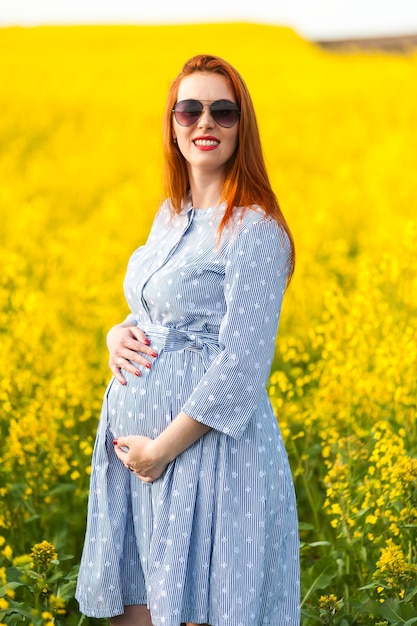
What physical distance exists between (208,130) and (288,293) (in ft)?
8.83


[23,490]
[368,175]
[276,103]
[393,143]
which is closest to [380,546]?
[23,490]

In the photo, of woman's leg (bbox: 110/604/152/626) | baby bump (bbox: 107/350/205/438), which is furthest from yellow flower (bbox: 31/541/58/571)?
baby bump (bbox: 107/350/205/438)

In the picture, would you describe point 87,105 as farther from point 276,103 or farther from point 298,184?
point 298,184

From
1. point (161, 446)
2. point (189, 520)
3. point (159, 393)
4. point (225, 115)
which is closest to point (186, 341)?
point (159, 393)

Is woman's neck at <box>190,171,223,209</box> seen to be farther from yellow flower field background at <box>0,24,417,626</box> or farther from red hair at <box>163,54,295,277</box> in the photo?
yellow flower field background at <box>0,24,417,626</box>

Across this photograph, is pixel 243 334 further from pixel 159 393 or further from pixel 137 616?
pixel 137 616

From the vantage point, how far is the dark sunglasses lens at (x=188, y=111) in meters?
1.94

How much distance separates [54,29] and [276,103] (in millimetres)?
6098

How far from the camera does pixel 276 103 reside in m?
10.7

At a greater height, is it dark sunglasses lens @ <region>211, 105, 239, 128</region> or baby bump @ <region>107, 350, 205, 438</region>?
dark sunglasses lens @ <region>211, 105, 239, 128</region>

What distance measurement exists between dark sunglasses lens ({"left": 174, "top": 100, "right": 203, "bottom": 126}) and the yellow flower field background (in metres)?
0.97

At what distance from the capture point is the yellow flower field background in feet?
8.14

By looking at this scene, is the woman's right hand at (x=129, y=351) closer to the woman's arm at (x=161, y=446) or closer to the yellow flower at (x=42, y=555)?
the woman's arm at (x=161, y=446)

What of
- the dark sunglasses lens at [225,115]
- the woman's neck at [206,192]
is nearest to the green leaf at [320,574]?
the woman's neck at [206,192]
